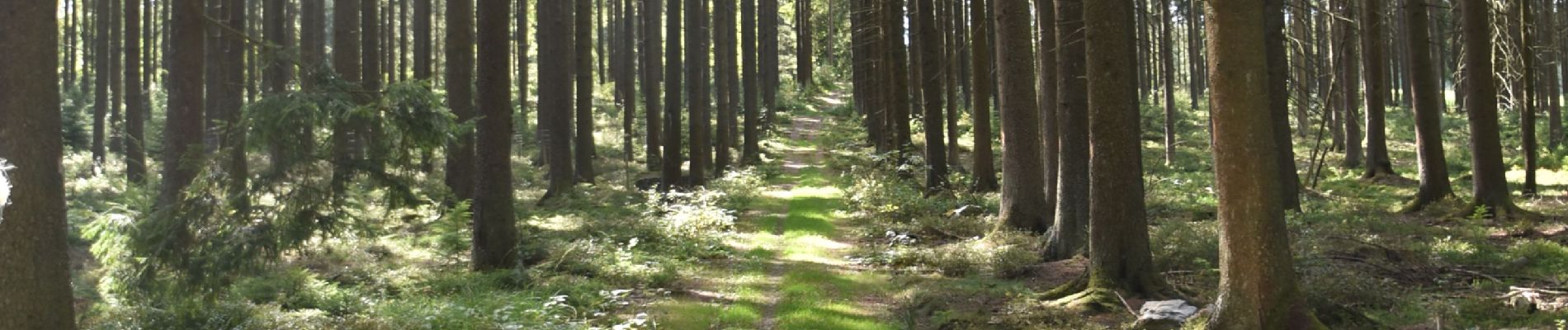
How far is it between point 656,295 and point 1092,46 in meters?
4.98

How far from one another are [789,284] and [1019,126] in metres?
4.44

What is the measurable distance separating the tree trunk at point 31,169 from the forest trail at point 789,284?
4554mm

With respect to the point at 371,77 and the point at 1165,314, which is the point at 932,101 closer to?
the point at 371,77

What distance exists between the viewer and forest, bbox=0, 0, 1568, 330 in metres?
7.51

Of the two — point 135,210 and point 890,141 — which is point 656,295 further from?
point 890,141

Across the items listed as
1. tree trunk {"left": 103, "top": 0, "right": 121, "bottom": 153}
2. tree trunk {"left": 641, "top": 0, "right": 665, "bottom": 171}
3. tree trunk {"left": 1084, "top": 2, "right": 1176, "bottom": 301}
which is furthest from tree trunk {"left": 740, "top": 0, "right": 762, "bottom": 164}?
tree trunk {"left": 1084, "top": 2, "right": 1176, "bottom": 301}

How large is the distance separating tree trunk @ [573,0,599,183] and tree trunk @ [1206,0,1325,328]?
1707 centimetres

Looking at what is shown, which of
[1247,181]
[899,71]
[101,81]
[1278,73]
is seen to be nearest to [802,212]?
[899,71]

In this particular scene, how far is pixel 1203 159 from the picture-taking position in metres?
31.3

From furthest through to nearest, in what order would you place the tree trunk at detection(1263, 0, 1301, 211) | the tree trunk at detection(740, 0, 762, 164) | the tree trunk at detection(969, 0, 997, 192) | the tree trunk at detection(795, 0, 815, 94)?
the tree trunk at detection(795, 0, 815, 94), the tree trunk at detection(740, 0, 762, 164), the tree trunk at detection(969, 0, 997, 192), the tree trunk at detection(1263, 0, 1301, 211)

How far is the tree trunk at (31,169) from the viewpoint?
727 cm

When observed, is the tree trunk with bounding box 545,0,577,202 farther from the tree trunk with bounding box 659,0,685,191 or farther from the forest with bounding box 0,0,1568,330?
the tree trunk with bounding box 659,0,685,191

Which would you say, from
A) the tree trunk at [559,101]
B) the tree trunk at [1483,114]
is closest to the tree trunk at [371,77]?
the tree trunk at [559,101]

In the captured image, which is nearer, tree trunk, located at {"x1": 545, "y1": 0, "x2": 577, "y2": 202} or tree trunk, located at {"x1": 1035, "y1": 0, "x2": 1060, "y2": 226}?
tree trunk, located at {"x1": 1035, "y1": 0, "x2": 1060, "y2": 226}
